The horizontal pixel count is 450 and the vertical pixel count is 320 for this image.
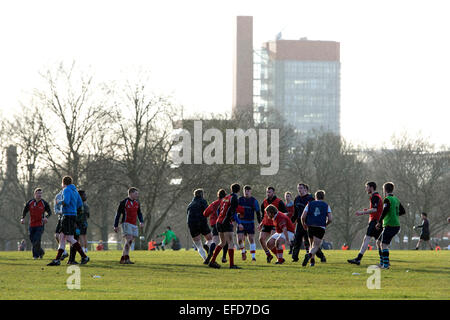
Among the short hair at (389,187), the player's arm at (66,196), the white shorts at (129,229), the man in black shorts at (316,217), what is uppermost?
the short hair at (389,187)

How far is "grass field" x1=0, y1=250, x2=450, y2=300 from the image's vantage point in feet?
47.5

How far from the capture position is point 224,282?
1784cm

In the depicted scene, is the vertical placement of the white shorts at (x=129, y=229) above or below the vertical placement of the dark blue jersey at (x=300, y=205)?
below

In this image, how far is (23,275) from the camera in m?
19.9

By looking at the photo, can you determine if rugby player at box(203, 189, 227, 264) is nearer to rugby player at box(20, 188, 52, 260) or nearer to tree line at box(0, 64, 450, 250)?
rugby player at box(20, 188, 52, 260)

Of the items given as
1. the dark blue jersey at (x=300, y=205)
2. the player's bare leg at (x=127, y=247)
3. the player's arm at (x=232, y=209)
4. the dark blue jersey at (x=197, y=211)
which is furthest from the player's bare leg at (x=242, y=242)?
the player's arm at (x=232, y=209)

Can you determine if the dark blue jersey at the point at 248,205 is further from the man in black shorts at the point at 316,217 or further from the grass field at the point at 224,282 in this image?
the man in black shorts at the point at 316,217

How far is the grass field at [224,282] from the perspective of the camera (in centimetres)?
1449

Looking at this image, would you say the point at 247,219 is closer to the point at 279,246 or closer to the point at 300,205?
the point at 279,246

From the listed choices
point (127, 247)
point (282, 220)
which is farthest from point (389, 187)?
point (127, 247)

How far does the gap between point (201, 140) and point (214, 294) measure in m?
48.0

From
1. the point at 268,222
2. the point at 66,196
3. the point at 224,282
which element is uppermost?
the point at 66,196

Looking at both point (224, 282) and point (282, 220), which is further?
point (282, 220)

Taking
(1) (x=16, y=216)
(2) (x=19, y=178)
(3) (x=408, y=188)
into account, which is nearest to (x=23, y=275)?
(2) (x=19, y=178)
